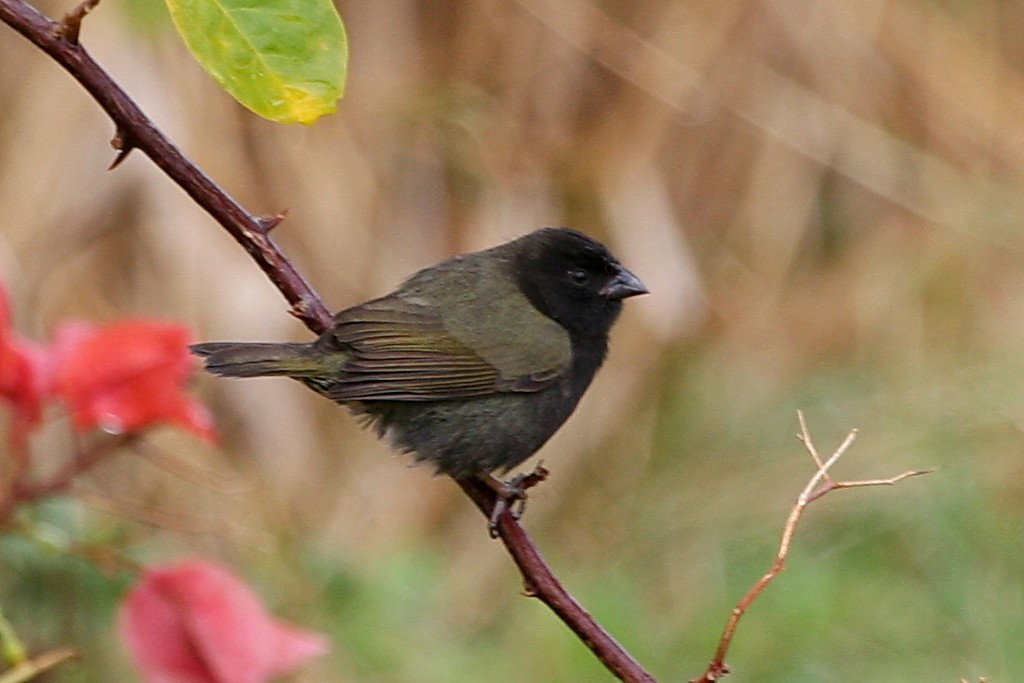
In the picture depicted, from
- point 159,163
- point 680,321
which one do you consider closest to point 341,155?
point 680,321

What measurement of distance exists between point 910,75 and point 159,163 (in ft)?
15.7

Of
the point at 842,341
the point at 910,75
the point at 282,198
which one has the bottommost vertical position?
→ the point at 282,198

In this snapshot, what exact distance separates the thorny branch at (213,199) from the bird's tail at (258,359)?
631mm

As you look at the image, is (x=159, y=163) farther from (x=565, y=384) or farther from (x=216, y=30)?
(x=565, y=384)

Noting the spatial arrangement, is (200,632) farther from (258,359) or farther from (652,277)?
(652,277)

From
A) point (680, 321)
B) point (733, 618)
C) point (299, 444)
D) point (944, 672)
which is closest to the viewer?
point (733, 618)

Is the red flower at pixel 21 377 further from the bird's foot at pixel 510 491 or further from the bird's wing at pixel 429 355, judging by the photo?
the bird's wing at pixel 429 355

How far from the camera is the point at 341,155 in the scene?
5328 millimetres

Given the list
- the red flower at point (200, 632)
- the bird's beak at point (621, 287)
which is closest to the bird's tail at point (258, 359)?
the red flower at point (200, 632)

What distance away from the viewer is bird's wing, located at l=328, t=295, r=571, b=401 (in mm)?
2918

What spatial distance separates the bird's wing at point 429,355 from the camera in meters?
2.92

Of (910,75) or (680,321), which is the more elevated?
(910,75)

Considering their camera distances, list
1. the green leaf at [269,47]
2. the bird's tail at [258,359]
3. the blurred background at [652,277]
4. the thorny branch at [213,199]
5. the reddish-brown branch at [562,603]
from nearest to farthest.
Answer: the green leaf at [269,47] < the thorny branch at [213,199] < the reddish-brown branch at [562,603] < the bird's tail at [258,359] < the blurred background at [652,277]

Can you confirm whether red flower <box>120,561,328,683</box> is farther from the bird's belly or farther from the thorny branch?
the bird's belly
